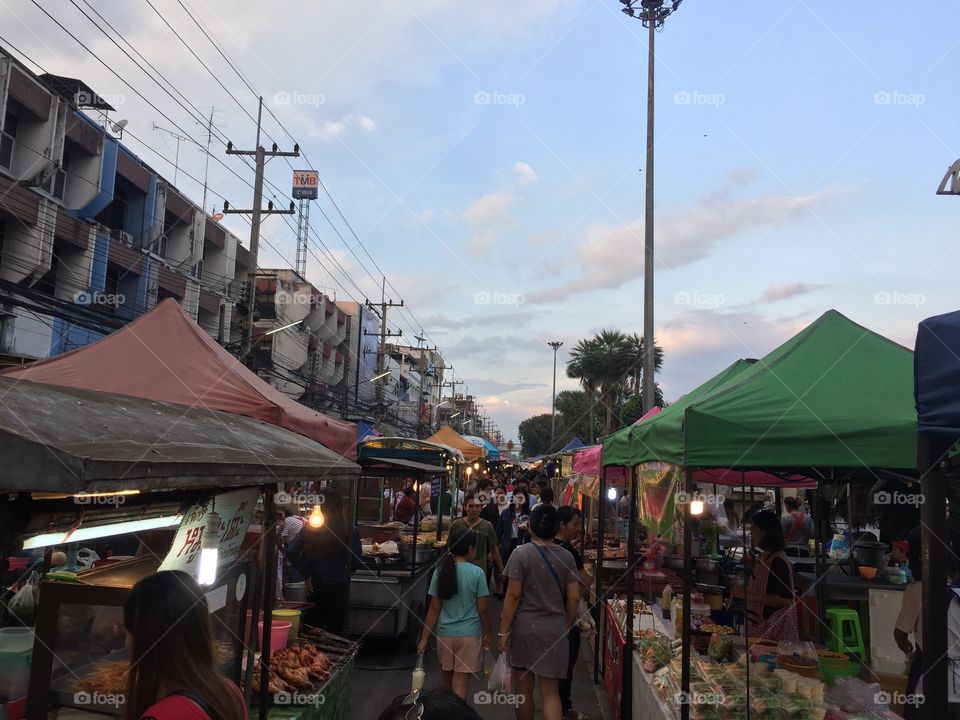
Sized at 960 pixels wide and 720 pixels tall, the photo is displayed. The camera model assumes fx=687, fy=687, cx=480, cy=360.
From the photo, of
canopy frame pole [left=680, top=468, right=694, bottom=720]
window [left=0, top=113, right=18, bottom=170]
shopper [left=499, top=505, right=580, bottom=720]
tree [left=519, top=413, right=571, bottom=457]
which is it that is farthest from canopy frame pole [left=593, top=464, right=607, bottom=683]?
tree [left=519, top=413, right=571, bottom=457]

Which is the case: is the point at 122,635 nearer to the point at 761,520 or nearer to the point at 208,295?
the point at 761,520

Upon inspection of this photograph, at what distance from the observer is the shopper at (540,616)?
5559mm

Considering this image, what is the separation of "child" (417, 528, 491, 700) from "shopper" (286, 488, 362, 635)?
6.58 feet

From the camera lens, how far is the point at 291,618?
596cm

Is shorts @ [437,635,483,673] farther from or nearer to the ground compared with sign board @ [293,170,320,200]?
nearer to the ground

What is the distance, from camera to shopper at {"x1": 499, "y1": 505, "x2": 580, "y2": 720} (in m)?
5.56

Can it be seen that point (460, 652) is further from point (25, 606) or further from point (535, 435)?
point (535, 435)

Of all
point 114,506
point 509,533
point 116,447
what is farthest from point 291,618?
point 509,533

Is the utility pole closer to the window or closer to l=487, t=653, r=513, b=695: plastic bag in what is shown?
the window

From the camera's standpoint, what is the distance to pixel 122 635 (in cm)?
357

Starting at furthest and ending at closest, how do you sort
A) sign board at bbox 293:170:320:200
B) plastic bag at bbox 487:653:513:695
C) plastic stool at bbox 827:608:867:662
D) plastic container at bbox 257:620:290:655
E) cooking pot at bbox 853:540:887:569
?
sign board at bbox 293:170:320:200 → cooking pot at bbox 853:540:887:569 → plastic stool at bbox 827:608:867:662 → plastic bag at bbox 487:653:513:695 → plastic container at bbox 257:620:290:655

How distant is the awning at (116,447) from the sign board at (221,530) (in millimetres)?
342

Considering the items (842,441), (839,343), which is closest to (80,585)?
(842,441)

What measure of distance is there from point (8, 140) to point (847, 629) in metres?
20.4
